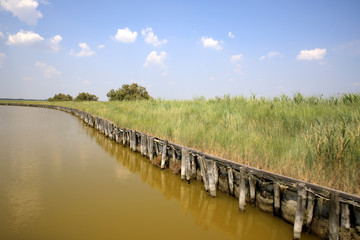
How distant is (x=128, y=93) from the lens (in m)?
45.9

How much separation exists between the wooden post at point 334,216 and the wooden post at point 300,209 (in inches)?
16.2

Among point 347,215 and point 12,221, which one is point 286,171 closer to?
point 347,215

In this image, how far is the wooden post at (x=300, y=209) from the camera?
3812 millimetres

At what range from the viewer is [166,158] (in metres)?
8.16

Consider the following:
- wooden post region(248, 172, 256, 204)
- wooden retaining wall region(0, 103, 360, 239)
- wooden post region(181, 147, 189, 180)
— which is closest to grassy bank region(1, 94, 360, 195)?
wooden retaining wall region(0, 103, 360, 239)

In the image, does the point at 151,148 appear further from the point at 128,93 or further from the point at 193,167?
the point at 128,93

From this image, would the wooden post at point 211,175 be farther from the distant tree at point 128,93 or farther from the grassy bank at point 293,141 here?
the distant tree at point 128,93

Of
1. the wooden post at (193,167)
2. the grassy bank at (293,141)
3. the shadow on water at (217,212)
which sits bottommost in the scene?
the shadow on water at (217,212)

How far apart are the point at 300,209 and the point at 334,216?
505 millimetres

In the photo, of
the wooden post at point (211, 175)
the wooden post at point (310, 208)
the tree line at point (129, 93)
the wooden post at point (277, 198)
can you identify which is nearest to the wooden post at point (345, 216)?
the wooden post at point (310, 208)

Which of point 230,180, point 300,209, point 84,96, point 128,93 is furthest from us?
point 84,96

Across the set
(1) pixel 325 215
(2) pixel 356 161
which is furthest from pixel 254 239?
(2) pixel 356 161

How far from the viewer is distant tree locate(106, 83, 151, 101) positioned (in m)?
45.0

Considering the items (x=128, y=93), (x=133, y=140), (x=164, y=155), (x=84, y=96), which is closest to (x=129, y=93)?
(x=128, y=93)
